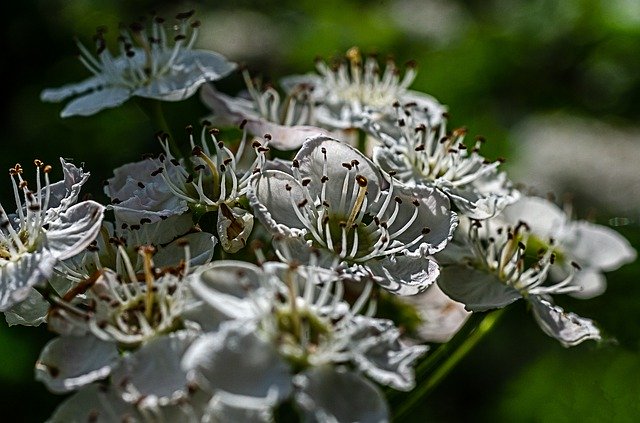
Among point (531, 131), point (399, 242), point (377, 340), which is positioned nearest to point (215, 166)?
point (399, 242)

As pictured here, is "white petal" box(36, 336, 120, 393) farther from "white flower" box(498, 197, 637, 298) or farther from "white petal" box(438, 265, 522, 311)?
"white flower" box(498, 197, 637, 298)

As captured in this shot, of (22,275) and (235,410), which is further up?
(235,410)

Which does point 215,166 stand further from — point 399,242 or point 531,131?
point 531,131

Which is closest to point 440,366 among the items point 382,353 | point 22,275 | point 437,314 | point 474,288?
point 474,288

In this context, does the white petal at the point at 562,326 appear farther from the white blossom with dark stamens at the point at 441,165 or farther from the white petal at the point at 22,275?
the white petal at the point at 22,275

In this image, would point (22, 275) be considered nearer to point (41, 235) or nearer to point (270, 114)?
point (41, 235)

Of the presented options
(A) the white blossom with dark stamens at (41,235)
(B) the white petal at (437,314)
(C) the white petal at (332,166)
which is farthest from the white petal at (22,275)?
(B) the white petal at (437,314)

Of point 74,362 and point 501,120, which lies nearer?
point 74,362
